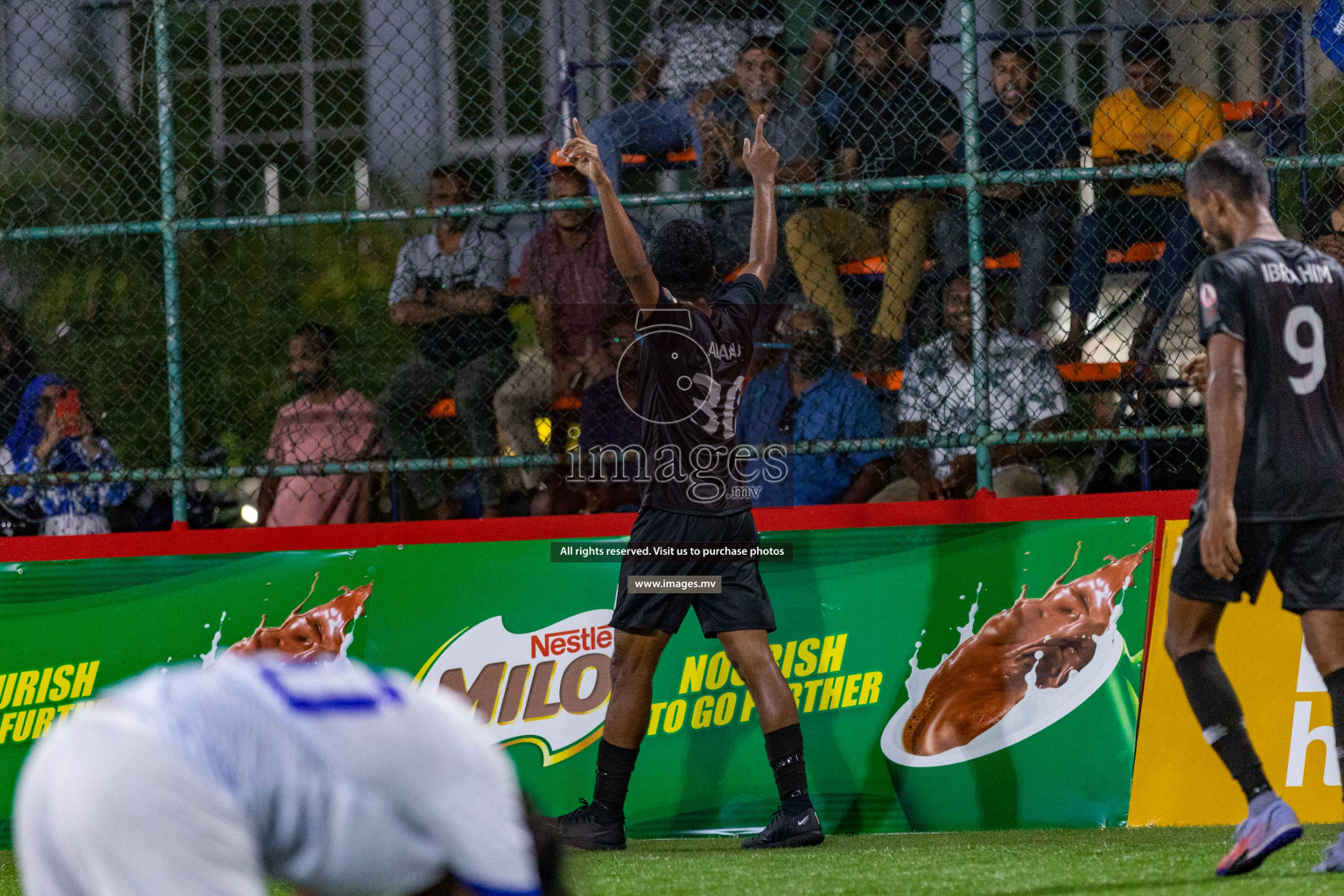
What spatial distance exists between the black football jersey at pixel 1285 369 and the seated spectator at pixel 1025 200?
6.53 feet

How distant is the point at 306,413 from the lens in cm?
663

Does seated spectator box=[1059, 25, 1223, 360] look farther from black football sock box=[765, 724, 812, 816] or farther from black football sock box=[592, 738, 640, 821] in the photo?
black football sock box=[592, 738, 640, 821]

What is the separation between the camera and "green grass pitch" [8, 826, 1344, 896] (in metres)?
3.93

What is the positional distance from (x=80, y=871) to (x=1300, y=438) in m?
3.51

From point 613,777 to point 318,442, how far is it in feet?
7.53

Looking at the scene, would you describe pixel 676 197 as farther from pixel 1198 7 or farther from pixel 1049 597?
pixel 1198 7

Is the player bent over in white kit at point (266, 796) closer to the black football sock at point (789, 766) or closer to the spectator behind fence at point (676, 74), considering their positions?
the black football sock at point (789, 766)

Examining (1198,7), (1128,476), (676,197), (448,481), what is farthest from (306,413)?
(1198,7)

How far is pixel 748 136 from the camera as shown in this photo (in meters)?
6.54

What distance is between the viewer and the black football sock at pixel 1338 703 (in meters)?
3.93

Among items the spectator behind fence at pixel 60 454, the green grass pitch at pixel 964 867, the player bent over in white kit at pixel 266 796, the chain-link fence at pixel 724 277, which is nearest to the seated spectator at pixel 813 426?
the chain-link fence at pixel 724 277

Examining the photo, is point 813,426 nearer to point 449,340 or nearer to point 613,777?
point 449,340

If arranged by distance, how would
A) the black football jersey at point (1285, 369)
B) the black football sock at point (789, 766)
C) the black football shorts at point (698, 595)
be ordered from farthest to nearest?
the black football shorts at point (698, 595) < the black football sock at point (789, 766) < the black football jersey at point (1285, 369)

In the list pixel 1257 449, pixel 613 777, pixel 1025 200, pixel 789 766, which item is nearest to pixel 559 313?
pixel 1025 200
